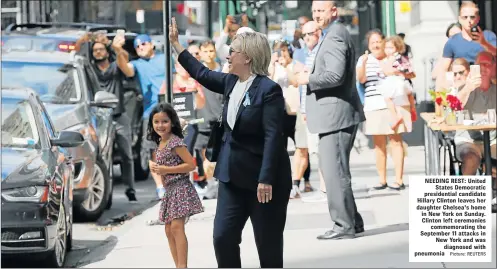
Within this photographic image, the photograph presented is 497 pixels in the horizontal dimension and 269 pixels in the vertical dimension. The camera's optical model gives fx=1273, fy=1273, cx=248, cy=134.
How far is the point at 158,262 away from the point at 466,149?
12.0 feet

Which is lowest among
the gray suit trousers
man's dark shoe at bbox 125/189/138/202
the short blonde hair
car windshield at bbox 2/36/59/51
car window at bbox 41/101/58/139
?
man's dark shoe at bbox 125/189/138/202

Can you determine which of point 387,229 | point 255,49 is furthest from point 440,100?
point 255,49

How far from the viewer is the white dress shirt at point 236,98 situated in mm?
5453

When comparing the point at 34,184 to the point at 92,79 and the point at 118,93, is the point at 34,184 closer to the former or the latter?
Result: the point at 118,93

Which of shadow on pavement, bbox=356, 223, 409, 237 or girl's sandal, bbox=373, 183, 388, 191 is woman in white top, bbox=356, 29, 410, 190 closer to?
girl's sandal, bbox=373, 183, 388, 191

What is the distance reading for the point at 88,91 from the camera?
12.3m

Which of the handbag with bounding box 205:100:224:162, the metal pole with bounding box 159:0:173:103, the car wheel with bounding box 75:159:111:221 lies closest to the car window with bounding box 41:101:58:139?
the car wheel with bounding box 75:159:111:221

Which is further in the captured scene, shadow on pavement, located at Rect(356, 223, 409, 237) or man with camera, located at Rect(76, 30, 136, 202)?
man with camera, located at Rect(76, 30, 136, 202)

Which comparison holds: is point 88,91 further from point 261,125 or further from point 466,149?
point 261,125

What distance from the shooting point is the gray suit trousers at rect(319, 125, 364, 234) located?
8.77m

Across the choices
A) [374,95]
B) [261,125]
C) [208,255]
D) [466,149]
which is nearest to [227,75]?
[261,125]

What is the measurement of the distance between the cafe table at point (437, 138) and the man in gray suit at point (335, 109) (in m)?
1.27

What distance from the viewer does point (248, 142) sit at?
5.59 metres

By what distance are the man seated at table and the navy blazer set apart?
14.3ft
